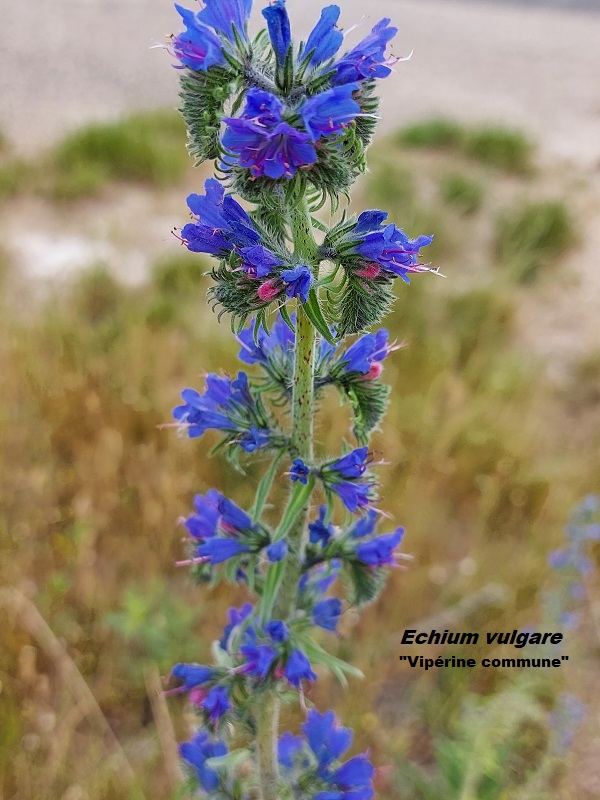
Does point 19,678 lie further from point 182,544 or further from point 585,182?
point 585,182

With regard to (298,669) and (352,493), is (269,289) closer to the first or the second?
(352,493)

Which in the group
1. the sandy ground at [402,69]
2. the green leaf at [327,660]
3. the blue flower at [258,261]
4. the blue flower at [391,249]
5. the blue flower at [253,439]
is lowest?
the green leaf at [327,660]

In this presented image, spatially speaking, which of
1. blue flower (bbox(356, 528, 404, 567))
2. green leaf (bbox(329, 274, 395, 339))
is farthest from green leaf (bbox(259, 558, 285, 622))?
green leaf (bbox(329, 274, 395, 339))

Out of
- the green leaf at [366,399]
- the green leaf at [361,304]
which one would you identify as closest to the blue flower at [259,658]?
the green leaf at [366,399]

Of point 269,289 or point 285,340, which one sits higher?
point 285,340

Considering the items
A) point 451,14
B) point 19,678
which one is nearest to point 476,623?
point 19,678

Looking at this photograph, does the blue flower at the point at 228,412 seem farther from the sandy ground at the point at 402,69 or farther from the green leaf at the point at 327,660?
the sandy ground at the point at 402,69

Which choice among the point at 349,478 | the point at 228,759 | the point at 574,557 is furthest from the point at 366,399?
the point at 574,557
